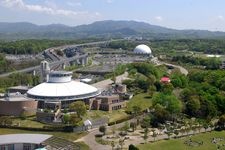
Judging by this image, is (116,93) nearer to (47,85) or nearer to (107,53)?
(47,85)

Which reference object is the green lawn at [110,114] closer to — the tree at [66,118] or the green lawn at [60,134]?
the tree at [66,118]

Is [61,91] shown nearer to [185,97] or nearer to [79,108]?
[79,108]

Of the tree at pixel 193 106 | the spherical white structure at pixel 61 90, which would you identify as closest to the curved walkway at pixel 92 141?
the spherical white structure at pixel 61 90

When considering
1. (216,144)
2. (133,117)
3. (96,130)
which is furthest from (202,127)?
(96,130)

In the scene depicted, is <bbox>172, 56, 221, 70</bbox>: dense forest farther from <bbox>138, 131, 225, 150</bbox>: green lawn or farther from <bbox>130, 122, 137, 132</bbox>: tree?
<bbox>138, 131, 225, 150</bbox>: green lawn

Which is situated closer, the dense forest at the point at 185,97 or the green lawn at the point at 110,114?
the dense forest at the point at 185,97

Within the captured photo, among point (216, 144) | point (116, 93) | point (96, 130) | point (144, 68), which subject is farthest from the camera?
point (144, 68)

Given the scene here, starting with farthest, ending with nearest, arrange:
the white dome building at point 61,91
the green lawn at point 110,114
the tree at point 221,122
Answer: the white dome building at point 61,91 → the green lawn at point 110,114 → the tree at point 221,122

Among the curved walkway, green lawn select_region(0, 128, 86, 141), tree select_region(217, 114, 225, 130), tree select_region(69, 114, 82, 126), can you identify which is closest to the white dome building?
Answer: tree select_region(69, 114, 82, 126)
